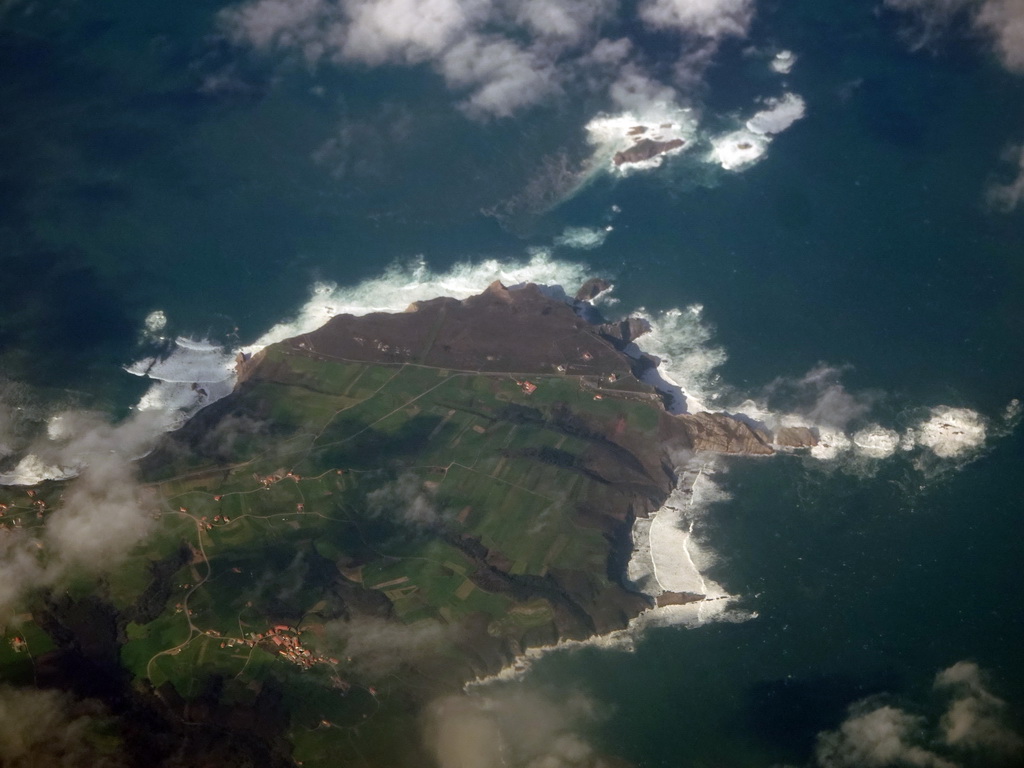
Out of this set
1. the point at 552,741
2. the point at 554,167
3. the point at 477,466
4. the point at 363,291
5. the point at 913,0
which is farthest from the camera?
the point at 913,0

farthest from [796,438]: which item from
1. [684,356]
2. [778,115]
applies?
[778,115]

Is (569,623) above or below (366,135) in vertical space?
below

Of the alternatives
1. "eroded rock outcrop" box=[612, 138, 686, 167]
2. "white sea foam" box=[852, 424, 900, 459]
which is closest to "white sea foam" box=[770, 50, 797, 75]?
"eroded rock outcrop" box=[612, 138, 686, 167]

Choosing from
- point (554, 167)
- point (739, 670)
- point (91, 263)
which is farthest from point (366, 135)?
point (739, 670)

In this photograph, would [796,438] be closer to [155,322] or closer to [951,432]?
[951,432]

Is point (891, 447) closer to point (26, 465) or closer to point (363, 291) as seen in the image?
point (363, 291)

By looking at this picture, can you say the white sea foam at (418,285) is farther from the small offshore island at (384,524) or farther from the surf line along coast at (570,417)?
the small offshore island at (384,524)
